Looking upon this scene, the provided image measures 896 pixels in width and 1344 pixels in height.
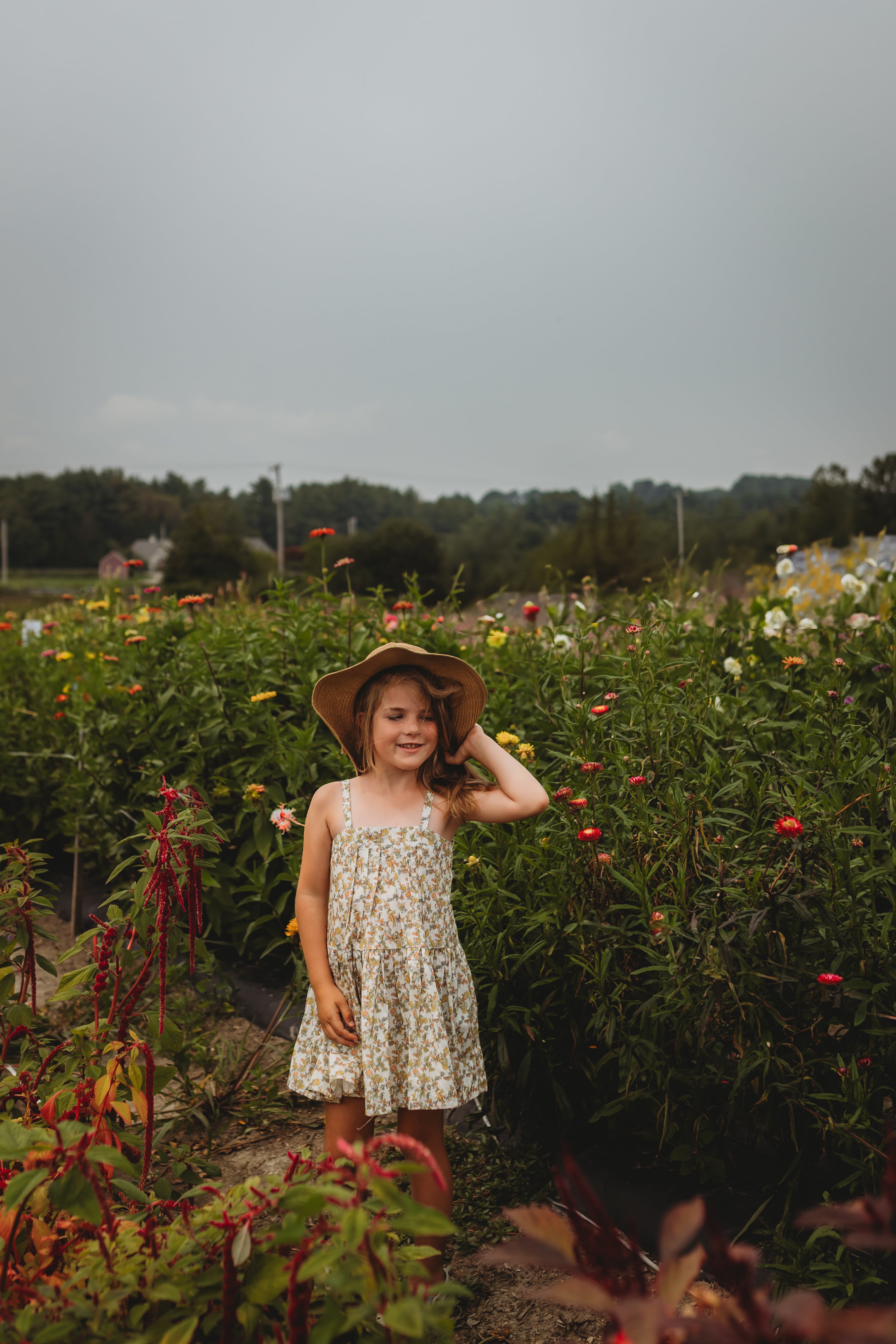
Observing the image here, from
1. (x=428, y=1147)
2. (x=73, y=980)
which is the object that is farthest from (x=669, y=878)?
(x=73, y=980)

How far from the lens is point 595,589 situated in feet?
11.4

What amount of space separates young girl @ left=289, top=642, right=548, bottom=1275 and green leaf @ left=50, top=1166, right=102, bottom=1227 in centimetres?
80

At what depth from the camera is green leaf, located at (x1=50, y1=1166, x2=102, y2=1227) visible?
0.97 meters

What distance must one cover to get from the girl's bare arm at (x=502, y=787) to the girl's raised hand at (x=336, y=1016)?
0.43 meters

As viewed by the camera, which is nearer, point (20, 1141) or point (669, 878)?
point (20, 1141)

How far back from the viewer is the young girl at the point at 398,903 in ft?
5.82

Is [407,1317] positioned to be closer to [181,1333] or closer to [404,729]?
[181,1333]

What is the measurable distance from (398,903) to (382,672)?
0.47 meters

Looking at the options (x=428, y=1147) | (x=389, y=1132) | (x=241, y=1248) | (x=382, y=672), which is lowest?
(x=389, y=1132)

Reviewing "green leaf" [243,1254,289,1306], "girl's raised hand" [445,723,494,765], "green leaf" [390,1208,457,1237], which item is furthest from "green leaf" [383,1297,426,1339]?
"girl's raised hand" [445,723,494,765]

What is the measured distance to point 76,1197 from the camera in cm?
98

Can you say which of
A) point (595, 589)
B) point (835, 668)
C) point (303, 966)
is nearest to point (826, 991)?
point (835, 668)

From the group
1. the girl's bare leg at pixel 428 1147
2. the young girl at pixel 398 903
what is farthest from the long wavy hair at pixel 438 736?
the girl's bare leg at pixel 428 1147

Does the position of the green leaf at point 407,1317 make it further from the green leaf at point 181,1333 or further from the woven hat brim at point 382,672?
the woven hat brim at point 382,672
